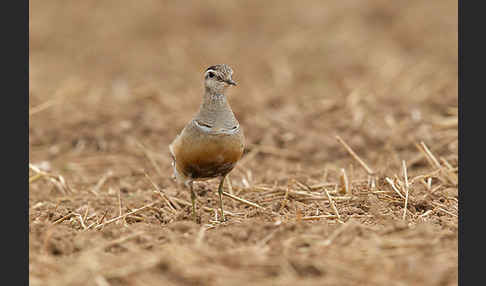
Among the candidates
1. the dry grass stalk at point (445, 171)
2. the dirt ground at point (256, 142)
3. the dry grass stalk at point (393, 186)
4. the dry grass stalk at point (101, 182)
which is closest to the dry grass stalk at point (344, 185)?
the dirt ground at point (256, 142)

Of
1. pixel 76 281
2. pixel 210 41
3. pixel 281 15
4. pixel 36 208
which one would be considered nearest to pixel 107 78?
pixel 210 41

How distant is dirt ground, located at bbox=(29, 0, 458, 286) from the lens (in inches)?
158

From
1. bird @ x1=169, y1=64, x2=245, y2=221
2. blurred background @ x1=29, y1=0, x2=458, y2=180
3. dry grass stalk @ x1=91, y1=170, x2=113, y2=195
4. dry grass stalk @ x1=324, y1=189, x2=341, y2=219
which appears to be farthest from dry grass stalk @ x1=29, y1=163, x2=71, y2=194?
dry grass stalk @ x1=324, y1=189, x2=341, y2=219

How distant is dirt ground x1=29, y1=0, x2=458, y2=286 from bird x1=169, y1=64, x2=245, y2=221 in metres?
0.41

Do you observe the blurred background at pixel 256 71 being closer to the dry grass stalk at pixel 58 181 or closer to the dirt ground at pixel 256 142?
the dirt ground at pixel 256 142

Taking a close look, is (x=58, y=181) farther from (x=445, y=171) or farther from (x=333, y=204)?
(x=445, y=171)

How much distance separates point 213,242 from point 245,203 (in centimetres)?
136

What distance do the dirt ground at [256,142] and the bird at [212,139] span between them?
41 cm

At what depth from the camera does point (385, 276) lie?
12.3 feet

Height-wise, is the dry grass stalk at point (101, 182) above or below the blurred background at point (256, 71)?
below

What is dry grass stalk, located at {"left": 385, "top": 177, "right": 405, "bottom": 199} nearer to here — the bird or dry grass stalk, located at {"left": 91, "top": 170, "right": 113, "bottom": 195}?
the bird

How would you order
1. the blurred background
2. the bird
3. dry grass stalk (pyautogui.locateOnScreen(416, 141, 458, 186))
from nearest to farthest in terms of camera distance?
the bird → dry grass stalk (pyautogui.locateOnScreen(416, 141, 458, 186)) → the blurred background

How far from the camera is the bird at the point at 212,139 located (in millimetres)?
5000

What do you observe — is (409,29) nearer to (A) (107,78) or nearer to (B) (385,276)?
(A) (107,78)
